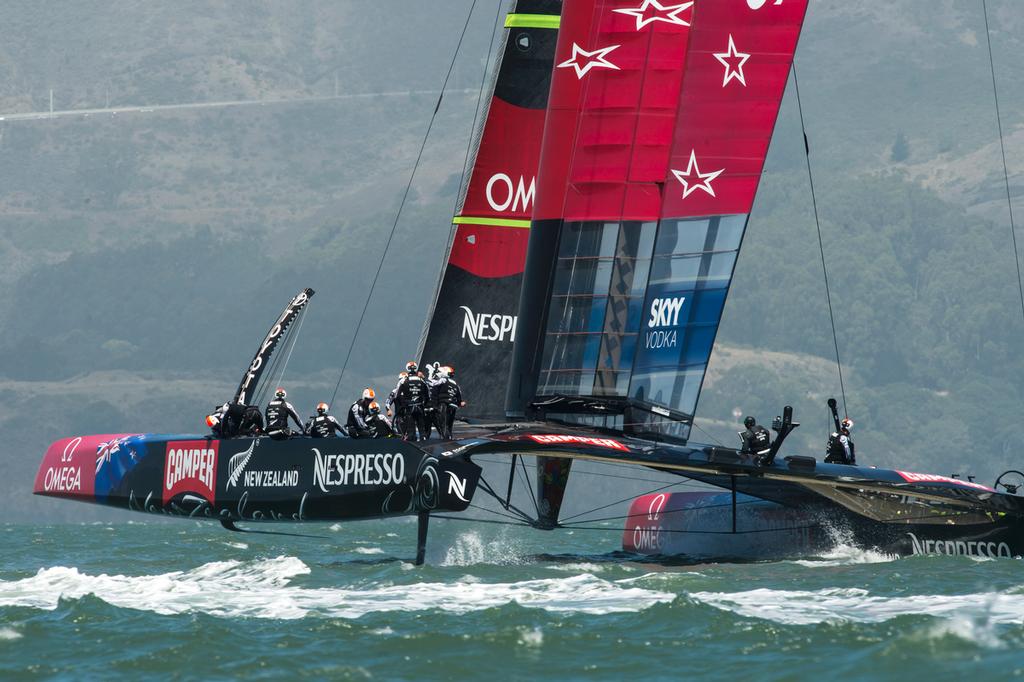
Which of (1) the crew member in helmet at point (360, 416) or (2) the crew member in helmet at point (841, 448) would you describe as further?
(2) the crew member in helmet at point (841, 448)

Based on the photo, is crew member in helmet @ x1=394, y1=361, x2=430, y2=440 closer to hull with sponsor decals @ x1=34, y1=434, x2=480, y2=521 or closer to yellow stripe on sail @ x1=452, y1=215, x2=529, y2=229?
hull with sponsor decals @ x1=34, y1=434, x2=480, y2=521

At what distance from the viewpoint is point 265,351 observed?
20.9 metres

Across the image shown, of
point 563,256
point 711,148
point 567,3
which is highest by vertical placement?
point 567,3

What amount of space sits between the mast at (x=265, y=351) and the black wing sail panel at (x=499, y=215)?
1868 millimetres

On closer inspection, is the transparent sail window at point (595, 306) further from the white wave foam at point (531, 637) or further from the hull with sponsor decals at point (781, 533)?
the white wave foam at point (531, 637)

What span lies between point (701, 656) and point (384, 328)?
163m

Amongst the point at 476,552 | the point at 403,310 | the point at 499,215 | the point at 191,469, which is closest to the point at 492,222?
the point at 499,215

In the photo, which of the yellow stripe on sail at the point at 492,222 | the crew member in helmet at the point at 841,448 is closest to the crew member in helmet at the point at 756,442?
the crew member in helmet at the point at 841,448

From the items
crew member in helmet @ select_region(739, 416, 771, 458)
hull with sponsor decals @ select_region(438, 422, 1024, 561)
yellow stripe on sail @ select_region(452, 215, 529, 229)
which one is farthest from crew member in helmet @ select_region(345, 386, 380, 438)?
crew member in helmet @ select_region(739, 416, 771, 458)

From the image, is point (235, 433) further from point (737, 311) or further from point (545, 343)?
point (737, 311)

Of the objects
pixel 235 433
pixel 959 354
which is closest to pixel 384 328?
pixel 959 354

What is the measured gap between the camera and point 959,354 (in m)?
171

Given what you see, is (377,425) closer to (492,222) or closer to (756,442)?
(756,442)

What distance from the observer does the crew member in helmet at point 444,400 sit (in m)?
17.1
